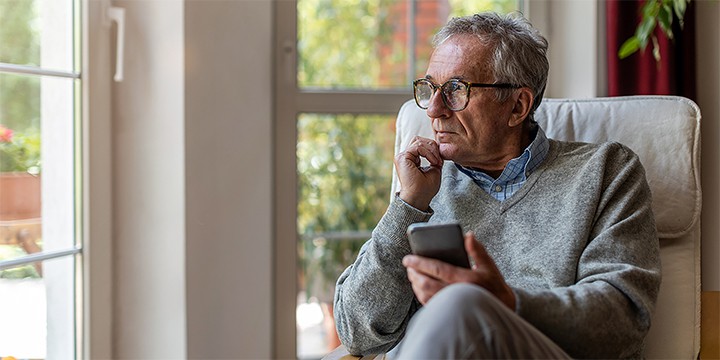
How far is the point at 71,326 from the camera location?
7.33 ft

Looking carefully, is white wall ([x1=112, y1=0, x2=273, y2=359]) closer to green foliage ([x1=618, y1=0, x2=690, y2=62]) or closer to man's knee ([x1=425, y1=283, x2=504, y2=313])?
green foliage ([x1=618, y1=0, x2=690, y2=62])

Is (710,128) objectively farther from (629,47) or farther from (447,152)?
(447,152)

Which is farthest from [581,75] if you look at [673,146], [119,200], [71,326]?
[71,326]

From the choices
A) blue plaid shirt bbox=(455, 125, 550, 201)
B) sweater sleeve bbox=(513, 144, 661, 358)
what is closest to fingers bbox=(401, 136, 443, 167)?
blue plaid shirt bbox=(455, 125, 550, 201)

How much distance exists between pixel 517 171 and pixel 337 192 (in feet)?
3.05

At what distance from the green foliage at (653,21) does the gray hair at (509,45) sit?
0.47 metres

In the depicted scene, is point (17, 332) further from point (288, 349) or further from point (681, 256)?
point (681, 256)

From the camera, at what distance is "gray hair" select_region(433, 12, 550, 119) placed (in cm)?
183

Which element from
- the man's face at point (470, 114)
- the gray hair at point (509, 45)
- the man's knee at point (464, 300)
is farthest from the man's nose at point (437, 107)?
the man's knee at point (464, 300)

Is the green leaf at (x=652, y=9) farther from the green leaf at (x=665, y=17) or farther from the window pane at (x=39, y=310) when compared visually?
the window pane at (x=39, y=310)

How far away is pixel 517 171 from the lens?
1.85 metres

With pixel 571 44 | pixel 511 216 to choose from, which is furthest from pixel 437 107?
pixel 571 44

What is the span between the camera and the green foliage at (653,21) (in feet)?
7.21

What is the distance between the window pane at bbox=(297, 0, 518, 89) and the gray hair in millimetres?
731
